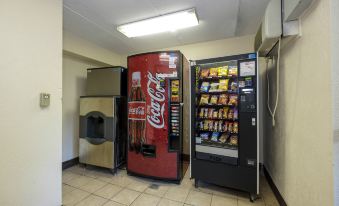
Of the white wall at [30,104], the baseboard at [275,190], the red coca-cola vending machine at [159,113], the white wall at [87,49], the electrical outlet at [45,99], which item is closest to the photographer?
the white wall at [30,104]

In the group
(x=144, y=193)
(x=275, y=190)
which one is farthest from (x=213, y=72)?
(x=144, y=193)

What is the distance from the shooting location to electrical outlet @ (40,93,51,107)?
147 centimetres

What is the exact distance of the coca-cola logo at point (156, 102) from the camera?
86.5 inches

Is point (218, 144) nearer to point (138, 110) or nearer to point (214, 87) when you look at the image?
point (214, 87)

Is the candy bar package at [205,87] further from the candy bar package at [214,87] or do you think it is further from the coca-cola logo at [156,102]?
the coca-cola logo at [156,102]

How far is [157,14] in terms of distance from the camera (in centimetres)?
202

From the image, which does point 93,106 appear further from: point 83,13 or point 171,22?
point 171,22

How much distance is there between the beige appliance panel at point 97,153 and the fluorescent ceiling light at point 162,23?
1853mm

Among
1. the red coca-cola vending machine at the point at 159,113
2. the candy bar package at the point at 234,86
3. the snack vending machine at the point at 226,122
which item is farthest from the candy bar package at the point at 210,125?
the candy bar package at the point at 234,86

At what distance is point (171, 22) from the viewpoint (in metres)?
2.15

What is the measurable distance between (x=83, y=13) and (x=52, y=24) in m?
0.59

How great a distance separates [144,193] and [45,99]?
5.30 feet

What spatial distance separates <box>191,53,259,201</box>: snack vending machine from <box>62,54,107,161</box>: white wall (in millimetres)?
2282

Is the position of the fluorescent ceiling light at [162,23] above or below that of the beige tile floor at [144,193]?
above
